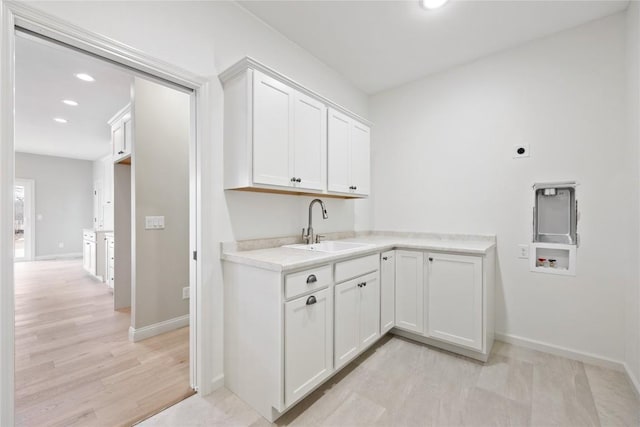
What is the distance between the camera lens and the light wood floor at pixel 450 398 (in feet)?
5.27

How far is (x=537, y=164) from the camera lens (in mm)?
2459

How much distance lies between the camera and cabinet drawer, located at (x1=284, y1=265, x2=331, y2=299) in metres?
1.58

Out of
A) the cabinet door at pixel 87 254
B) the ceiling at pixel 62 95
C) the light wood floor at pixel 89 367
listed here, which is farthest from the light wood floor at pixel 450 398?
the cabinet door at pixel 87 254

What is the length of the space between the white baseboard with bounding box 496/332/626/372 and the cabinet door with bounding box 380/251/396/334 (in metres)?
1.08

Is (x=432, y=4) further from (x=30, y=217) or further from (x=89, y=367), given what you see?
(x=30, y=217)

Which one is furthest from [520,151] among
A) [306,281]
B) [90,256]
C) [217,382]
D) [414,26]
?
[90,256]

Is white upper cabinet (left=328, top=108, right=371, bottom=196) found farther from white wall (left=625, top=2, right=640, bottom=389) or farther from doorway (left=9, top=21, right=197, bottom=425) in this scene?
white wall (left=625, top=2, right=640, bottom=389)

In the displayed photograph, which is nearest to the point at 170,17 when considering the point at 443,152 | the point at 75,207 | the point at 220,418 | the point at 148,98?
the point at 148,98

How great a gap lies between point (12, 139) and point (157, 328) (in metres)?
2.14

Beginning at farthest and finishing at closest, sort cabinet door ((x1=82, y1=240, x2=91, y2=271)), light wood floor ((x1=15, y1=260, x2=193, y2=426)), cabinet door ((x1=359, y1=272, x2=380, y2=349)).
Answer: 1. cabinet door ((x1=82, y1=240, x2=91, y2=271))
2. cabinet door ((x1=359, y1=272, x2=380, y2=349))
3. light wood floor ((x1=15, y1=260, x2=193, y2=426))

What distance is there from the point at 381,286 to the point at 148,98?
2908mm

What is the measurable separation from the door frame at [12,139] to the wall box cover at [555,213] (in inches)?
110

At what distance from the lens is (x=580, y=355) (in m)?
2.26

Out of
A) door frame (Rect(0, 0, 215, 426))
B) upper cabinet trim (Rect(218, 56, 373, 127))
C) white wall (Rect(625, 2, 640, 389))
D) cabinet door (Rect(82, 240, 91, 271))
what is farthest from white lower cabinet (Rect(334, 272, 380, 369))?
cabinet door (Rect(82, 240, 91, 271))
